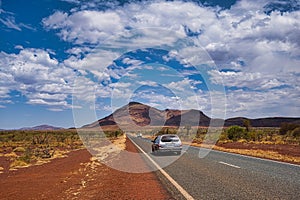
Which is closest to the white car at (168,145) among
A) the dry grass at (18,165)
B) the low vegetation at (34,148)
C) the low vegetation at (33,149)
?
the low vegetation at (34,148)

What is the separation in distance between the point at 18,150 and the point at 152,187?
28.6m

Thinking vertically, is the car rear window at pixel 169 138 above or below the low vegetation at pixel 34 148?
above

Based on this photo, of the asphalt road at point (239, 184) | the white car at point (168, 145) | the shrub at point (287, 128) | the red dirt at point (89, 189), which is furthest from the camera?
the shrub at point (287, 128)

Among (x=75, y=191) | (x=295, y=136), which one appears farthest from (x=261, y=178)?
(x=295, y=136)

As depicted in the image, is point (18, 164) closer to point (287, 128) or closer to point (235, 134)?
point (235, 134)

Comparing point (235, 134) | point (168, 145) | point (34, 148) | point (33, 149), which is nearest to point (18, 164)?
point (168, 145)

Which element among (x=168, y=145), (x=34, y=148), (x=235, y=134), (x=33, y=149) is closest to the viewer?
(x=168, y=145)

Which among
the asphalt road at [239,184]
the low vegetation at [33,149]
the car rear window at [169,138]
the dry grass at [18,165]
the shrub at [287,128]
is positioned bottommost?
the dry grass at [18,165]

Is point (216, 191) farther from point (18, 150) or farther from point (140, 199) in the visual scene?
point (18, 150)

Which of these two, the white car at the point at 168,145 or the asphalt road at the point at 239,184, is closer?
the asphalt road at the point at 239,184

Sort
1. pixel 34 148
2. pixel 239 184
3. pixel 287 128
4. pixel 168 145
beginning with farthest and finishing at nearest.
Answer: pixel 287 128 < pixel 34 148 < pixel 168 145 < pixel 239 184

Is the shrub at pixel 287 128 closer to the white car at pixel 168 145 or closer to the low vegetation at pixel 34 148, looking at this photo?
the low vegetation at pixel 34 148

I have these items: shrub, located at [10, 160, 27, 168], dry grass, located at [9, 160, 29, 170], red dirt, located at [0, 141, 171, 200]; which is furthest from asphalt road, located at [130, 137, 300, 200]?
shrub, located at [10, 160, 27, 168]

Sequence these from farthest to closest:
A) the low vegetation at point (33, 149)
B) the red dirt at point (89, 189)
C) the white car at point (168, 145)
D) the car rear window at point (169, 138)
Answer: the low vegetation at point (33, 149)
the car rear window at point (169, 138)
the white car at point (168, 145)
the red dirt at point (89, 189)
